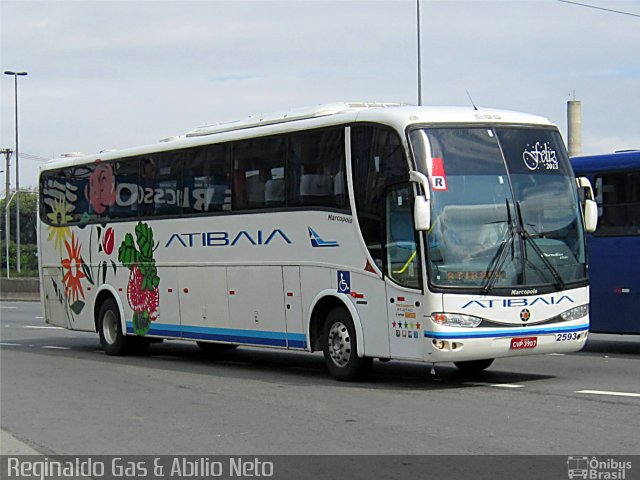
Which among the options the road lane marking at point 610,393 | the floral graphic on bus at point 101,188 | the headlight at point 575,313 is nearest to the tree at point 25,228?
the floral graphic on bus at point 101,188

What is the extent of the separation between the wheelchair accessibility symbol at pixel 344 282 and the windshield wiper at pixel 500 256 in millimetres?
1945

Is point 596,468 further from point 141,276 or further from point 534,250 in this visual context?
point 141,276

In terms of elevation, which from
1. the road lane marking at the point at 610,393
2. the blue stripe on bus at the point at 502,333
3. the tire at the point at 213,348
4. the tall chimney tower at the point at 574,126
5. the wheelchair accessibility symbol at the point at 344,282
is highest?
the tall chimney tower at the point at 574,126

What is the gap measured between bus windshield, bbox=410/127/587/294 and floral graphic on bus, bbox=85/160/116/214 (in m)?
8.02

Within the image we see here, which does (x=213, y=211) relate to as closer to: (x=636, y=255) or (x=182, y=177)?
(x=182, y=177)

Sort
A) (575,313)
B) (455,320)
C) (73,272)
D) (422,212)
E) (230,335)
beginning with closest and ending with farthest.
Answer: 1. (422,212)
2. (455,320)
3. (575,313)
4. (230,335)
5. (73,272)

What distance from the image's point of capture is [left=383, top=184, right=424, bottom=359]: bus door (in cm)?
1273

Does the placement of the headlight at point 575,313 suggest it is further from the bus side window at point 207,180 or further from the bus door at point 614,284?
A: the bus side window at point 207,180

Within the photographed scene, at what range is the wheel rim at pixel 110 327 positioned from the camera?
63.6ft

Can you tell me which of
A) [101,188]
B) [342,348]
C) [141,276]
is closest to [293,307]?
[342,348]

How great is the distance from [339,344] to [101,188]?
727 centimetres

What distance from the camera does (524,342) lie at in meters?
12.9

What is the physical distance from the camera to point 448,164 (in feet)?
42.2

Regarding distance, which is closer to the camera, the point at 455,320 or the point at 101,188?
the point at 455,320
